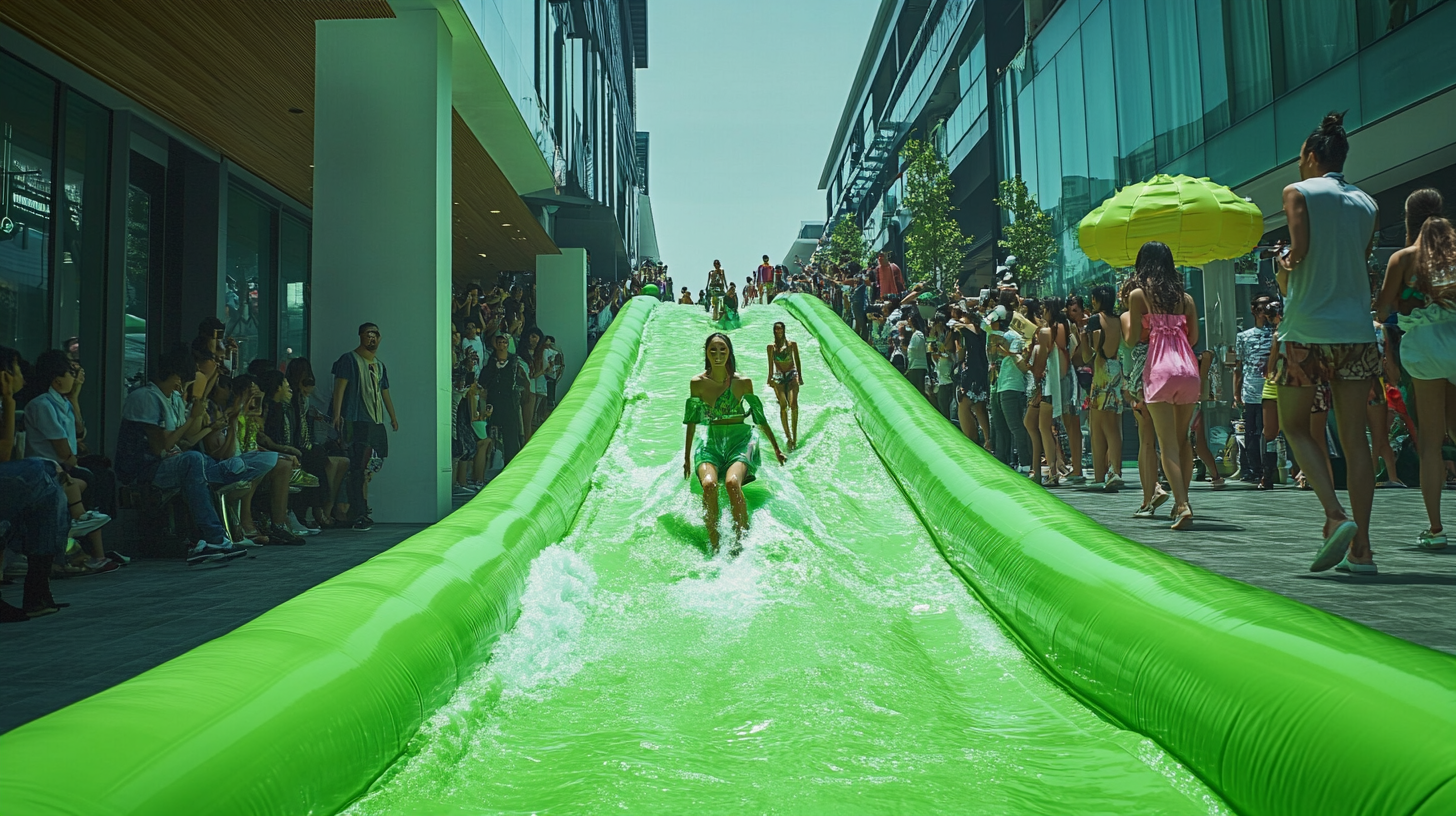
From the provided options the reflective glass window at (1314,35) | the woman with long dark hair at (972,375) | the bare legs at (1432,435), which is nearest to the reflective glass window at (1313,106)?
the reflective glass window at (1314,35)

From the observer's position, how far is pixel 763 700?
3.59 m

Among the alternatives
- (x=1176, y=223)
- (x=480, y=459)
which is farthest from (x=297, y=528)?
(x=1176, y=223)

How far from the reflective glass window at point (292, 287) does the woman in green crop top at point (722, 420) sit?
968 cm

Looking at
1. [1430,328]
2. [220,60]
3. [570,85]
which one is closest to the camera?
[1430,328]

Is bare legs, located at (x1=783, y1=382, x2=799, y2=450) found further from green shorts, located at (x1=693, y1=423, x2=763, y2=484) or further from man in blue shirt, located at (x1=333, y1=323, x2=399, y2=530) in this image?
man in blue shirt, located at (x1=333, y1=323, x2=399, y2=530)

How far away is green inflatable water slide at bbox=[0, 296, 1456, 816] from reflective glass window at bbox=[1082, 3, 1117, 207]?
56.3 feet

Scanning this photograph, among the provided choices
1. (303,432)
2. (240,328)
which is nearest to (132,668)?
(303,432)

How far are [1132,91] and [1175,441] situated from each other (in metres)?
14.8

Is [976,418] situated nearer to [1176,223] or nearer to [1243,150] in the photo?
[1176,223]

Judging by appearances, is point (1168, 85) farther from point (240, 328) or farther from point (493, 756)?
point (493, 756)

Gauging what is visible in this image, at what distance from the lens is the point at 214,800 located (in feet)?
7.33

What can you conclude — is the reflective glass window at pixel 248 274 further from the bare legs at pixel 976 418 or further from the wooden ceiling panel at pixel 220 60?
the bare legs at pixel 976 418

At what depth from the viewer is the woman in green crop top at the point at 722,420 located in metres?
6.47

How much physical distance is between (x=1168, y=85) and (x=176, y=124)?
621 inches
